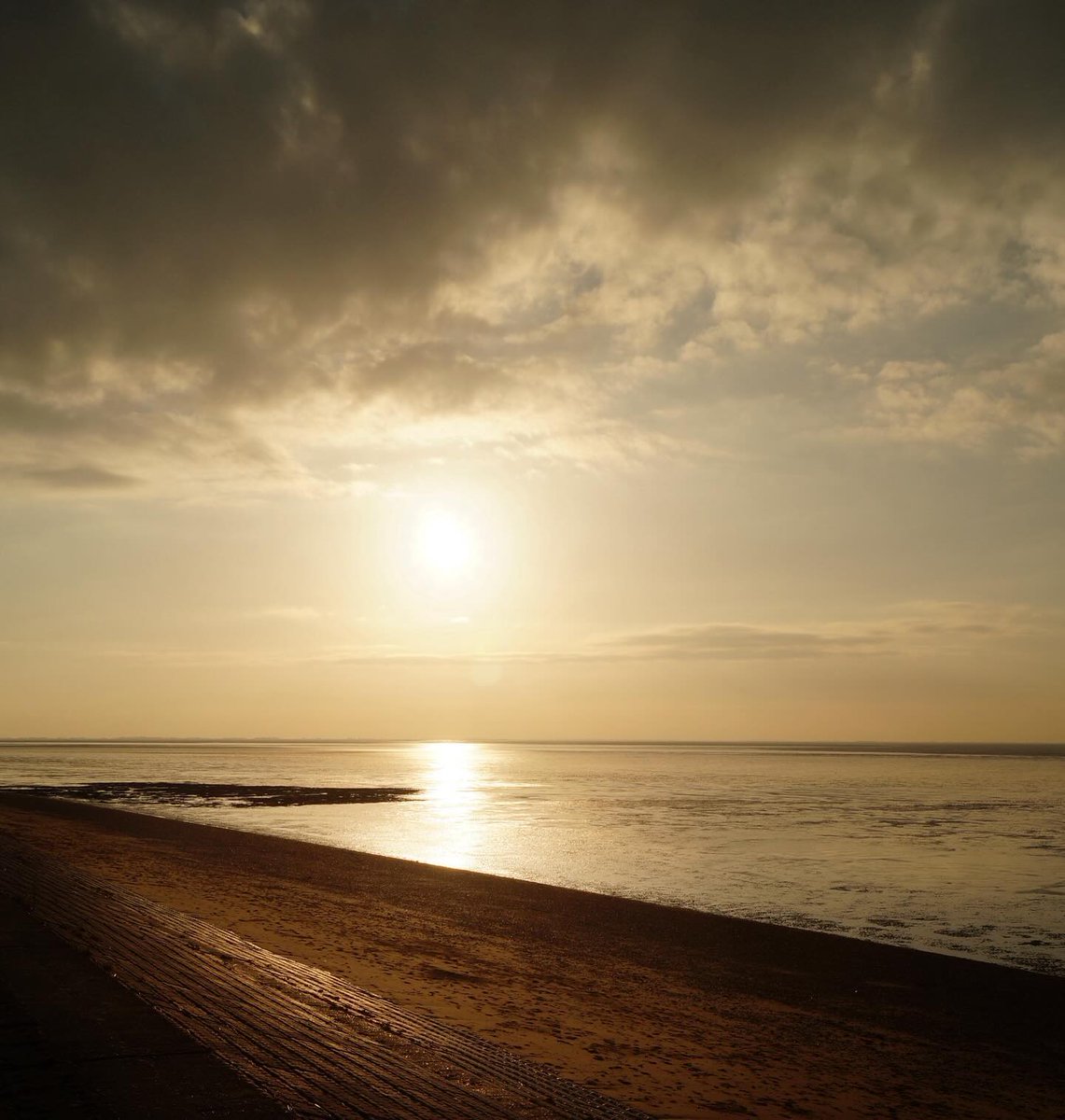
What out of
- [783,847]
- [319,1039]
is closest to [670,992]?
[319,1039]

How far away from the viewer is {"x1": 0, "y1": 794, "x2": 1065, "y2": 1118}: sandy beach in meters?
9.38

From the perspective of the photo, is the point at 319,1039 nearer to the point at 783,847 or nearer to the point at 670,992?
the point at 670,992

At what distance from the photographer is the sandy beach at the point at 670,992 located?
9383 mm

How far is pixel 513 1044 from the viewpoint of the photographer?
32.4ft

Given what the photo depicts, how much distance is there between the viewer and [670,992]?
13320 millimetres

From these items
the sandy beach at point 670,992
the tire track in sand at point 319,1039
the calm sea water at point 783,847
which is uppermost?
the tire track in sand at point 319,1039

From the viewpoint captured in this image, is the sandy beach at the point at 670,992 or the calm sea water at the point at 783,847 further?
the calm sea water at the point at 783,847

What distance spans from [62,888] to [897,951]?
52.9ft

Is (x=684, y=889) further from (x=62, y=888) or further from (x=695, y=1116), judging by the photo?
(x=695, y=1116)

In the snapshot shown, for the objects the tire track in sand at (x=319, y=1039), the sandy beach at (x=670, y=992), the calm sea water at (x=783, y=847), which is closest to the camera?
the tire track in sand at (x=319, y=1039)

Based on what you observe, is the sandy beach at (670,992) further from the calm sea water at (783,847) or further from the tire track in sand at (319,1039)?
the calm sea water at (783,847)

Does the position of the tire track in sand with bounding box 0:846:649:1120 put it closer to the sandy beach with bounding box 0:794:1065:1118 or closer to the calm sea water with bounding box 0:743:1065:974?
the sandy beach with bounding box 0:794:1065:1118

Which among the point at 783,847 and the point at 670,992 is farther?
the point at 783,847

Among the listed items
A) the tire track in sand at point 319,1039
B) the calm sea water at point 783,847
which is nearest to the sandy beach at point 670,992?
the tire track in sand at point 319,1039
